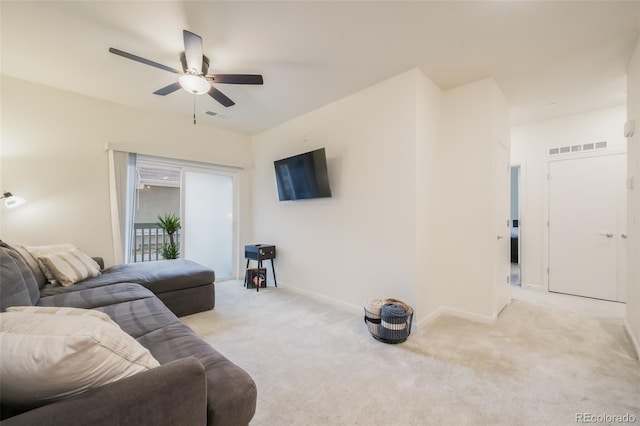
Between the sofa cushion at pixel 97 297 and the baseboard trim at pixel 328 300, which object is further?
the baseboard trim at pixel 328 300

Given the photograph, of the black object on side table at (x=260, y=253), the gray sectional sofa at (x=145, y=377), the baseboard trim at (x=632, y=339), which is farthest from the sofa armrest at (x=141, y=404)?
the baseboard trim at (x=632, y=339)

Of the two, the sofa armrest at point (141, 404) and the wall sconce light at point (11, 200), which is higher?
the wall sconce light at point (11, 200)

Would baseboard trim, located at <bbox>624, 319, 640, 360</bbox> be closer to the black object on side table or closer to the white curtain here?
the black object on side table

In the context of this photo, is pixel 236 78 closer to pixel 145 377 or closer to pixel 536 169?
pixel 145 377

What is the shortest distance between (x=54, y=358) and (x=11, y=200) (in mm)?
3270

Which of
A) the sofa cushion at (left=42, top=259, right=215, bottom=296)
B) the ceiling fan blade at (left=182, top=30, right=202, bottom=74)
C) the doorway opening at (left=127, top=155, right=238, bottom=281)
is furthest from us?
the doorway opening at (left=127, top=155, right=238, bottom=281)

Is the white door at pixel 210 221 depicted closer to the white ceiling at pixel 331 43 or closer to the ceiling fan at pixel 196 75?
the white ceiling at pixel 331 43

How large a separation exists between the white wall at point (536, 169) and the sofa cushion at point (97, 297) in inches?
203

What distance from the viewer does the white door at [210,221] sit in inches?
177

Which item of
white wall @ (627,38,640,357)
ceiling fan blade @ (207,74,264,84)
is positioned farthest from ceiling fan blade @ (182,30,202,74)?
white wall @ (627,38,640,357)

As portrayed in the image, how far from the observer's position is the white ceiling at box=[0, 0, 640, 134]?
198 centimetres

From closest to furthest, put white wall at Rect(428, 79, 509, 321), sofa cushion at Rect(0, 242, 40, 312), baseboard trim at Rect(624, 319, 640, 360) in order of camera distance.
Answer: sofa cushion at Rect(0, 242, 40, 312) < baseboard trim at Rect(624, 319, 640, 360) < white wall at Rect(428, 79, 509, 321)

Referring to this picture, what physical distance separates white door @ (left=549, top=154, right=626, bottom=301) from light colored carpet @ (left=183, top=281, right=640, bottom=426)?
92cm

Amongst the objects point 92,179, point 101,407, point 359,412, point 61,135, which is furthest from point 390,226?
point 61,135
